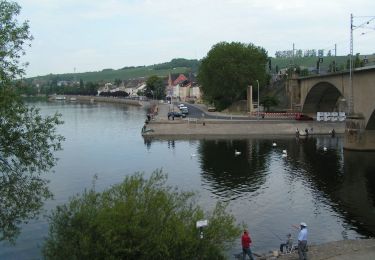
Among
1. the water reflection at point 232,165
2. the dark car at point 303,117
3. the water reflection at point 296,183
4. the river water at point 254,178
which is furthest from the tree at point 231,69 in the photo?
the water reflection at point 296,183

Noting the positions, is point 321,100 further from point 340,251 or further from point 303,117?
point 340,251

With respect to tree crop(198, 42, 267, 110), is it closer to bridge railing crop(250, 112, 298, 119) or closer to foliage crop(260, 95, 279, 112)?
foliage crop(260, 95, 279, 112)

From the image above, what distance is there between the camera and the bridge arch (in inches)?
3922

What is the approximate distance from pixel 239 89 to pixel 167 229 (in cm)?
10752

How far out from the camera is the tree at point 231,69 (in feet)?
396

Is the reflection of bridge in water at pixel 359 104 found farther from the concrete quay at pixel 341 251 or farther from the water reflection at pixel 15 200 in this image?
the water reflection at pixel 15 200

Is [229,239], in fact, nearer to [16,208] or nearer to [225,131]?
[16,208]

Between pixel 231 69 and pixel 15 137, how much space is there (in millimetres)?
102488

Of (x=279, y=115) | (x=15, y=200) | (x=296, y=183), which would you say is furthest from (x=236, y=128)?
(x=15, y=200)

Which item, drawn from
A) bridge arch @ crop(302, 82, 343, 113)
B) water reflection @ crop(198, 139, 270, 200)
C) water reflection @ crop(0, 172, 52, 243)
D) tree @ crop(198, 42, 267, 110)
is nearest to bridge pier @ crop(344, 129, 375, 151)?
water reflection @ crop(198, 139, 270, 200)

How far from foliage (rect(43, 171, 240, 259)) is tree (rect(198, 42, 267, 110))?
101861mm

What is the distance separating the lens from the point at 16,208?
20422 millimetres

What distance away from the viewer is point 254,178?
5062 cm

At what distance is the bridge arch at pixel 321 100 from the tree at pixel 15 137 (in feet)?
273
